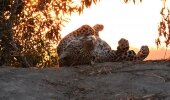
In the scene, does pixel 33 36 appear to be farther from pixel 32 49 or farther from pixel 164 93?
pixel 164 93

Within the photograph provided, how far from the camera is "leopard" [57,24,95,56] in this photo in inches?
335

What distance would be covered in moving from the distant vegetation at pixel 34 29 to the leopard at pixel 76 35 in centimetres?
141

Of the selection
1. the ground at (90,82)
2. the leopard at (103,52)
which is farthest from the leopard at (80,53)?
the leopard at (103,52)

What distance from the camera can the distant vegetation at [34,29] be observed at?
10.4 meters

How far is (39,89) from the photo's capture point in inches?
253

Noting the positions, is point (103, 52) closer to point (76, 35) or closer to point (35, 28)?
point (76, 35)

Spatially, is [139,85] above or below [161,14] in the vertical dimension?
below

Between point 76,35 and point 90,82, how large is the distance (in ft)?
6.17

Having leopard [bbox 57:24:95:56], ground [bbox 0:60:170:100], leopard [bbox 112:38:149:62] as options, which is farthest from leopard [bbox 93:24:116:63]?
ground [bbox 0:60:170:100]

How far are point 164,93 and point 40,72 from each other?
78.5 inches

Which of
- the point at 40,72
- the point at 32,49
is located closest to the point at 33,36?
the point at 32,49

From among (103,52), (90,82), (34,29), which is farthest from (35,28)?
(90,82)

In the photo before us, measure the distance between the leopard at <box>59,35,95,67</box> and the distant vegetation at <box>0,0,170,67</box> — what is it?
74.8 inches

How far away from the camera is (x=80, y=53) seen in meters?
8.31
